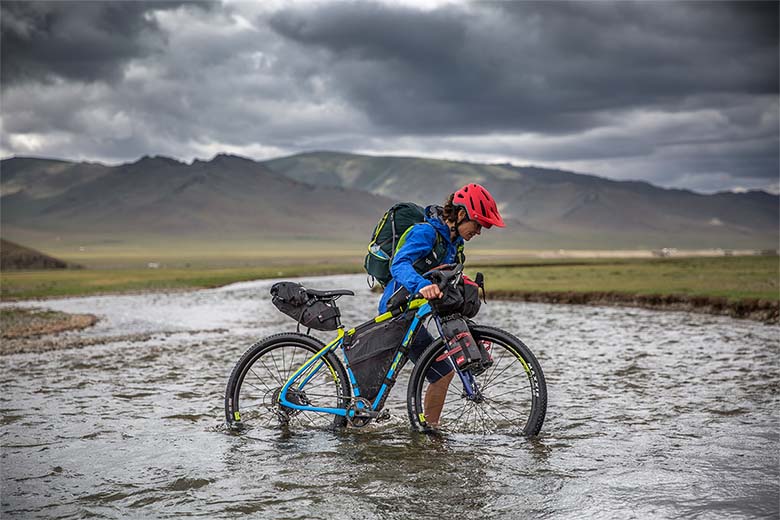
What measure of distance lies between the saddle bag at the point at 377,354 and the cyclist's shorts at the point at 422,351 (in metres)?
0.21

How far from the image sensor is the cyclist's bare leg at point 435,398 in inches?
284

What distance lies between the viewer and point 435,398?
23.9ft

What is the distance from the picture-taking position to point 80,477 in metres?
6.20

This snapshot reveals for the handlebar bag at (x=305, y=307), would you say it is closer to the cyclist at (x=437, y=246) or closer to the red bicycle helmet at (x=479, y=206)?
the cyclist at (x=437, y=246)

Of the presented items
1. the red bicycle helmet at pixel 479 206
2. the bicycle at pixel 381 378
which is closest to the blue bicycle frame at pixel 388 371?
the bicycle at pixel 381 378

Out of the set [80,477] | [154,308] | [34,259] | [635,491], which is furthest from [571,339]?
[34,259]

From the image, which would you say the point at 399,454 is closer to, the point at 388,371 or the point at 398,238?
the point at 388,371

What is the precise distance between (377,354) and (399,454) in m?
1.00

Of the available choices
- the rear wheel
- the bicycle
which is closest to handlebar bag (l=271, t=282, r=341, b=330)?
the bicycle

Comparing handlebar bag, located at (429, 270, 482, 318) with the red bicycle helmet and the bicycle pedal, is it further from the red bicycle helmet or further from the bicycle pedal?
the bicycle pedal

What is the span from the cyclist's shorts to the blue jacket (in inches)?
21.0

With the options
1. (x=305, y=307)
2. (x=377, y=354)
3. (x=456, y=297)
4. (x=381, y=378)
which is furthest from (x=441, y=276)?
(x=305, y=307)

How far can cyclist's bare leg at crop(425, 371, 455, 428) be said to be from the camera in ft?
23.7

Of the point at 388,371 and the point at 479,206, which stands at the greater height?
the point at 479,206
